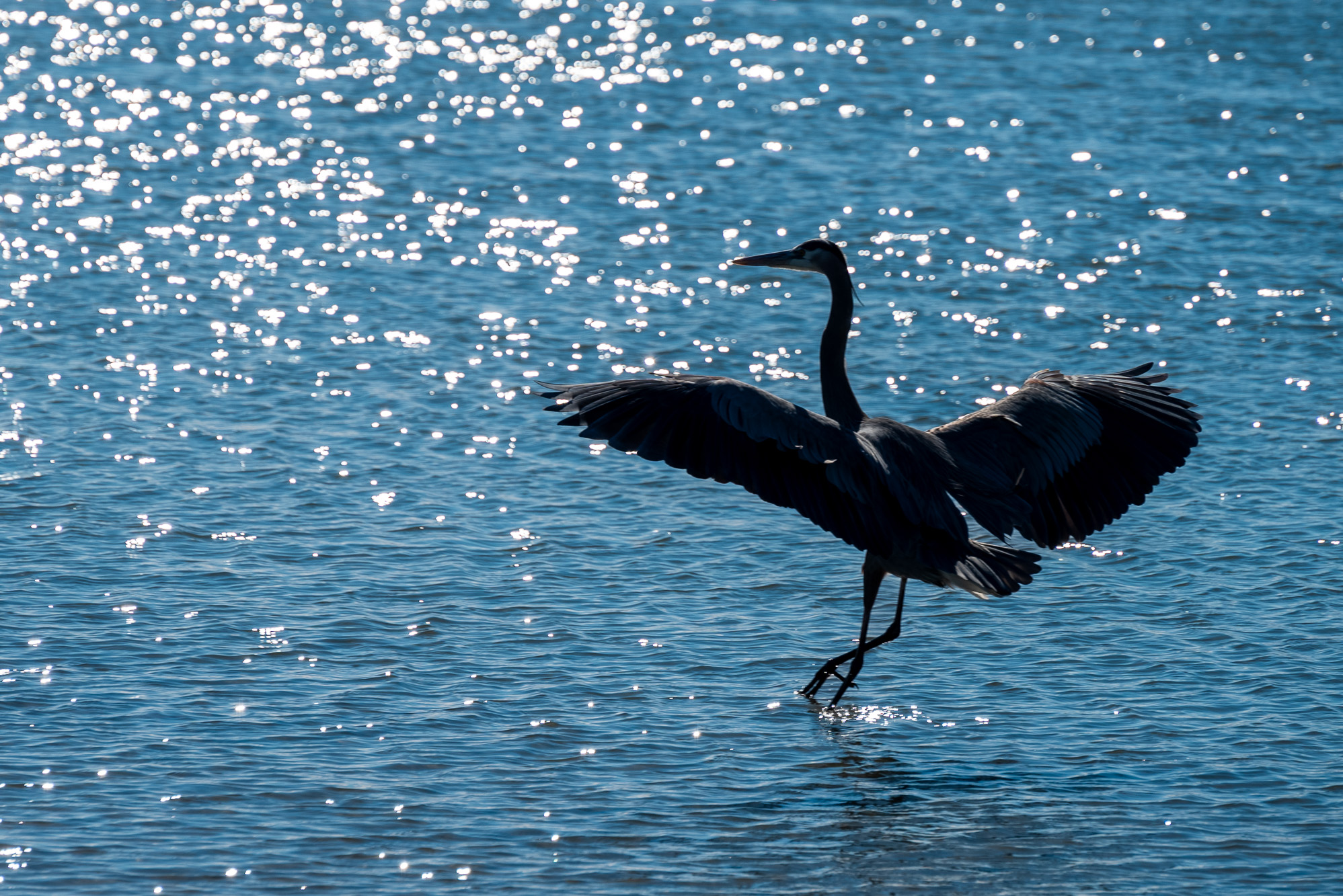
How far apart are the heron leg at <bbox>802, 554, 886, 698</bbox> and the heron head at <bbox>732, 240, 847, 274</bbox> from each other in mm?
1782

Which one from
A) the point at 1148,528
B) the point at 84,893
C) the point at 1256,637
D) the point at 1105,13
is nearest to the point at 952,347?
the point at 1148,528

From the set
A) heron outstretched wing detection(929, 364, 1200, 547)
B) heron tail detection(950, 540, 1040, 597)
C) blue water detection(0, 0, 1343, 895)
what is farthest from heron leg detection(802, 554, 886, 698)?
heron outstretched wing detection(929, 364, 1200, 547)

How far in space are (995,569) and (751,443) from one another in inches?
58.0

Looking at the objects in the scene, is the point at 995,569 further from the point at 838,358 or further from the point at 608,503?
the point at 608,503

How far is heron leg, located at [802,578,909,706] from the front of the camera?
983 cm

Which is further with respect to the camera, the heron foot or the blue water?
the heron foot

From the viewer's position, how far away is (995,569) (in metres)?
9.17

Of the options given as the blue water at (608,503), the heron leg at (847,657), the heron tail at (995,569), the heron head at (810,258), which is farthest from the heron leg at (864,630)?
the heron head at (810,258)

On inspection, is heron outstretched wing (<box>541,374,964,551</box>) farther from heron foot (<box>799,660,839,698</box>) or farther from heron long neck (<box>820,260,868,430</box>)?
heron foot (<box>799,660,839,698</box>)

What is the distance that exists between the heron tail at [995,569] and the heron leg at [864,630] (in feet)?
2.00

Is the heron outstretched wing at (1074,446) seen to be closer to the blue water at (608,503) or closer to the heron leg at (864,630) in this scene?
the heron leg at (864,630)

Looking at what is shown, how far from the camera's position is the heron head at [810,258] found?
10.4m

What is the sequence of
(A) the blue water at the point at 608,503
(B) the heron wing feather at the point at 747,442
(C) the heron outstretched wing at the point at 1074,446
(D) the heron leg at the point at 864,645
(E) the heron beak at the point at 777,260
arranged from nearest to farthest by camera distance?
(A) the blue water at the point at 608,503 < (B) the heron wing feather at the point at 747,442 < (D) the heron leg at the point at 864,645 < (C) the heron outstretched wing at the point at 1074,446 < (E) the heron beak at the point at 777,260

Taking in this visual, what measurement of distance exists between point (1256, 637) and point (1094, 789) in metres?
2.39
